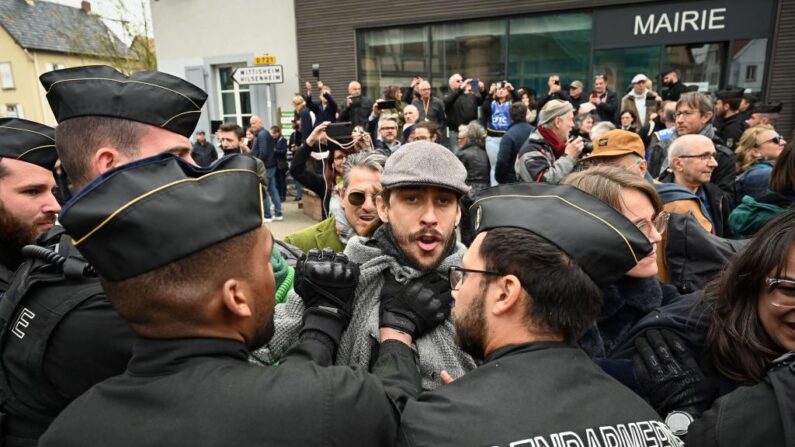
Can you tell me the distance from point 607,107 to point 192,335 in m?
8.89

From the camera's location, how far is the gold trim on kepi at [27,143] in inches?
84.0

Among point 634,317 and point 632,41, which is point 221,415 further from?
point 632,41

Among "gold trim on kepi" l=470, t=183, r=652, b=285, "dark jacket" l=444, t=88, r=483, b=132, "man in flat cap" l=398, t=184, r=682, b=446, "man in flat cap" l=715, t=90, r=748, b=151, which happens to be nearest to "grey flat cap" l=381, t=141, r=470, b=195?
"man in flat cap" l=398, t=184, r=682, b=446

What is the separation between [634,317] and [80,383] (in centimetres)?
201

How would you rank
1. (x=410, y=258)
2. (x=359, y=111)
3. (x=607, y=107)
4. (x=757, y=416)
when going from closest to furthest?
1. (x=757, y=416)
2. (x=410, y=258)
3. (x=607, y=107)
4. (x=359, y=111)

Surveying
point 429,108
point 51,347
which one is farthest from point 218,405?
point 429,108

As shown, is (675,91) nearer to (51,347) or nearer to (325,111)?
(325,111)

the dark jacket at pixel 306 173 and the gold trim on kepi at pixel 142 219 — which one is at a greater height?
the gold trim on kepi at pixel 142 219

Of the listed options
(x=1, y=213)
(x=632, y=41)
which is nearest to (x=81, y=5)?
(x=632, y=41)

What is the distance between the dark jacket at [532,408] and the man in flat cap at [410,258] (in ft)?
1.59

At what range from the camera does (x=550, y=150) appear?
4.96 metres

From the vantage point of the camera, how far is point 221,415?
1.05 m

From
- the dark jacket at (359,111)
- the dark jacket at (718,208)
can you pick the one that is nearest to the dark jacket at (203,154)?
the dark jacket at (359,111)

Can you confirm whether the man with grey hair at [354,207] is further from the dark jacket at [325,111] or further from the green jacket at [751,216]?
the dark jacket at [325,111]
